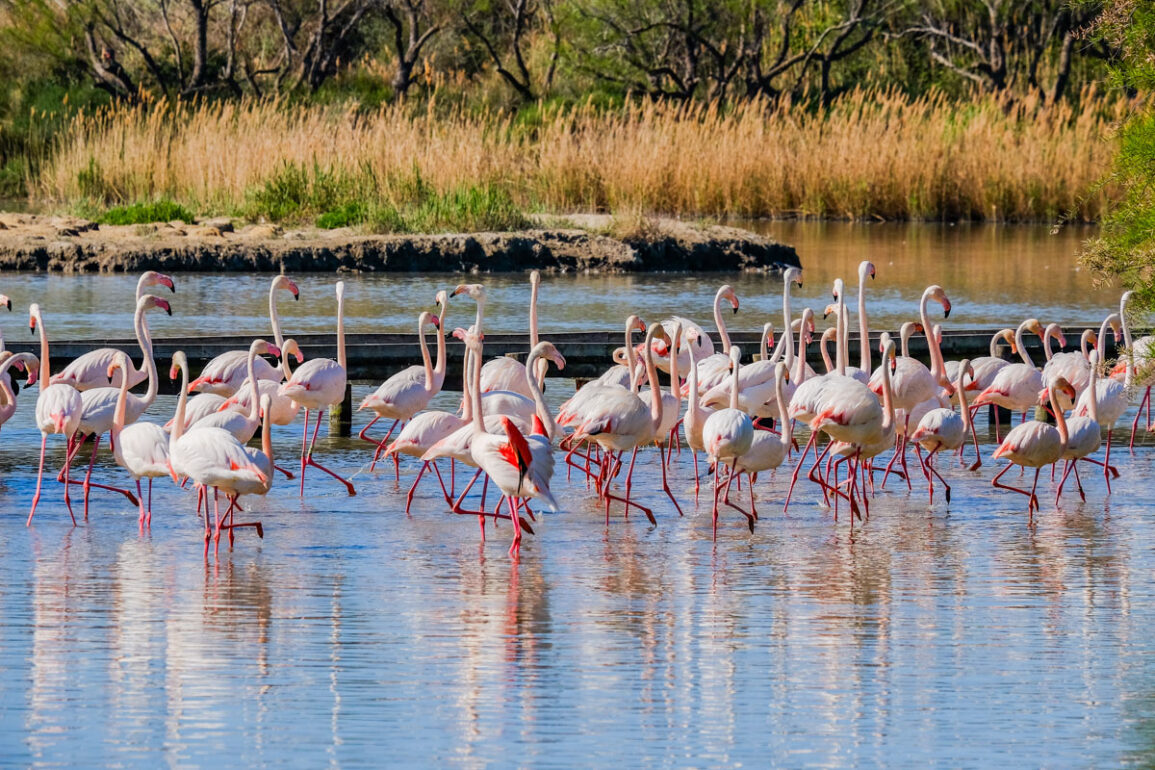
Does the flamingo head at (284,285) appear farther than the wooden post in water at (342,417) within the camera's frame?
No

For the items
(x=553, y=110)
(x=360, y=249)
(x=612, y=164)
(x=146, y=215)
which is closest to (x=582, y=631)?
(x=360, y=249)

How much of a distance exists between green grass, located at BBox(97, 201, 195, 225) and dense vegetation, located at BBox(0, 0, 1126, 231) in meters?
0.78

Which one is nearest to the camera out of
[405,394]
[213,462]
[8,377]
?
[213,462]

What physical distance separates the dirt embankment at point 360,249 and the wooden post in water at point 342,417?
7370mm

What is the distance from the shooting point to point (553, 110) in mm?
27703

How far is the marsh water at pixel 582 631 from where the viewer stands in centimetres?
509

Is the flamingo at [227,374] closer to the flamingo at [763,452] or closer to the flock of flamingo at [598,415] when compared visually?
the flock of flamingo at [598,415]

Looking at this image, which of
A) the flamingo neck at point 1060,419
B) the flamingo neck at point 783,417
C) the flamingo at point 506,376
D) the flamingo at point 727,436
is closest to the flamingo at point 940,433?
the flamingo neck at point 1060,419

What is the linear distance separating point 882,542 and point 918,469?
1943mm

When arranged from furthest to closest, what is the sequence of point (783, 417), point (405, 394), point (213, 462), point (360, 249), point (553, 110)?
point (553, 110), point (360, 249), point (405, 394), point (783, 417), point (213, 462)

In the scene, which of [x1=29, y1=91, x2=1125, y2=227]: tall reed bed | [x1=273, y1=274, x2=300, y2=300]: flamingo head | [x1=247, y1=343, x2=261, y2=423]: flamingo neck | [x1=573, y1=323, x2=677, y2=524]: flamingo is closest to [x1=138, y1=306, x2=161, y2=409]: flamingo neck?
[x1=247, y1=343, x2=261, y2=423]: flamingo neck

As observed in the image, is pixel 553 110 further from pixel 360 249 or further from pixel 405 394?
pixel 405 394

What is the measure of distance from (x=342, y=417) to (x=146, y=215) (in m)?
9.45

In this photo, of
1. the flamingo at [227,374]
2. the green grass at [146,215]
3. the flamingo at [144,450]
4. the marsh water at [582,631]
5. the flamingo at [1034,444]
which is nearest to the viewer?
the marsh water at [582,631]
